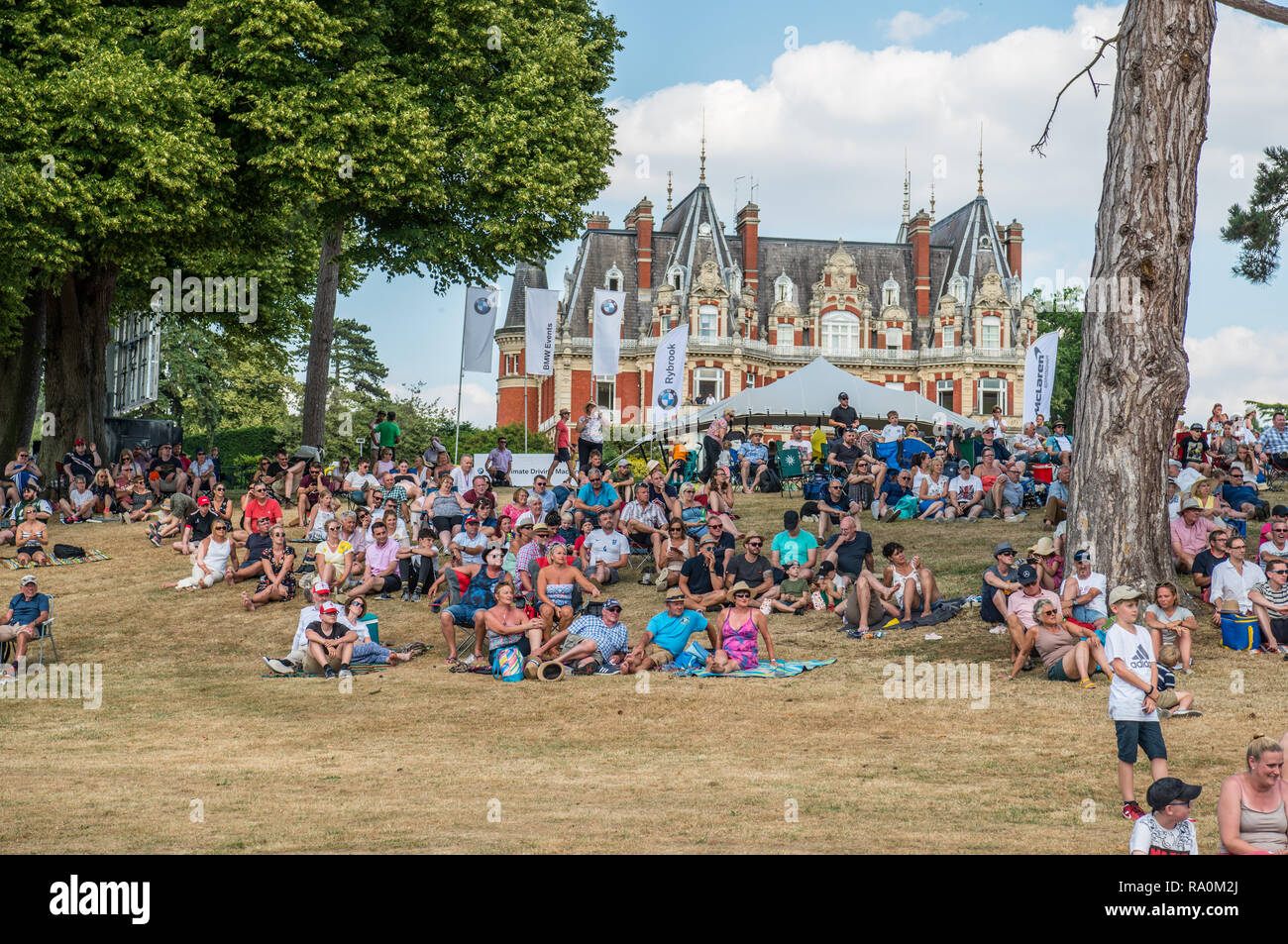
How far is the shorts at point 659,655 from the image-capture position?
14.3m

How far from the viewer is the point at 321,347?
3122 centimetres

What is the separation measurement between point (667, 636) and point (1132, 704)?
6578mm

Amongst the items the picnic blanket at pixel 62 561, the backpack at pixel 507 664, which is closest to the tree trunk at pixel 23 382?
the picnic blanket at pixel 62 561

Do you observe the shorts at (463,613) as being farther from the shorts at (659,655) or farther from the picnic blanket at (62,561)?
the picnic blanket at (62,561)

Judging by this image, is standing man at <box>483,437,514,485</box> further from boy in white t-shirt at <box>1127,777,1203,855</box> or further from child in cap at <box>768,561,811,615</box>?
boy in white t-shirt at <box>1127,777,1203,855</box>

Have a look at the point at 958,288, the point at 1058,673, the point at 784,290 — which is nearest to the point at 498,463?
the point at 1058,673

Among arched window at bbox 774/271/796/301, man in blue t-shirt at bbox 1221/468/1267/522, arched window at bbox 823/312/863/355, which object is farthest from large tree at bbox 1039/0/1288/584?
arched window at bbox 774/271/796/301

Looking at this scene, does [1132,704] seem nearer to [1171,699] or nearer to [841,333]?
[1171,699]

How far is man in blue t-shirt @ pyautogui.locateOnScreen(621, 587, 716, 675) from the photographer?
46.4ft

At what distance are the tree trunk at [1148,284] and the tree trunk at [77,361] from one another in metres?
20.9

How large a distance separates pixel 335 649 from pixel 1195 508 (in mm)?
11177

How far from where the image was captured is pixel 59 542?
2339cm
